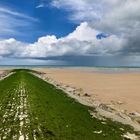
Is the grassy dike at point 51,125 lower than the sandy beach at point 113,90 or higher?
higher

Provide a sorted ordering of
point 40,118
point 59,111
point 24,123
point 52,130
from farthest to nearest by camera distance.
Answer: point 59,111
point 40,118
point 24,123
point 52,130

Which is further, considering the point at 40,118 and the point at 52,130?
the point at 40,118

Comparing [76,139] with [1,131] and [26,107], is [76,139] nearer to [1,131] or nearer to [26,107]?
[1,131]

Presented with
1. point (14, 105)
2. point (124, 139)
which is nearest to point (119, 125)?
point (124, 139)

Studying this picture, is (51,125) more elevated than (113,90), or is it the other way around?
(51,125)

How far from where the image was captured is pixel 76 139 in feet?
40.3

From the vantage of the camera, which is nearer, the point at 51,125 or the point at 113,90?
the point at 51,125

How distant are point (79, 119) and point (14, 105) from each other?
534 cm

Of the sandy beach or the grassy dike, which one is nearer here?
the grassy dike

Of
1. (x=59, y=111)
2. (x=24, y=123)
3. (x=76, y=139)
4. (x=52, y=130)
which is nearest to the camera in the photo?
(x=76, y=139)

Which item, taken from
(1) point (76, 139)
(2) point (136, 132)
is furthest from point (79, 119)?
(1) point (76, 139)

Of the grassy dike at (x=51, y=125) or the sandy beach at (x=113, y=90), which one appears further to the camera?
the sandy beach at (x=113, y=90)

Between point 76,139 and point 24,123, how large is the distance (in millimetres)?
3235

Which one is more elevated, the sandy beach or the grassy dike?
the grassy dike
